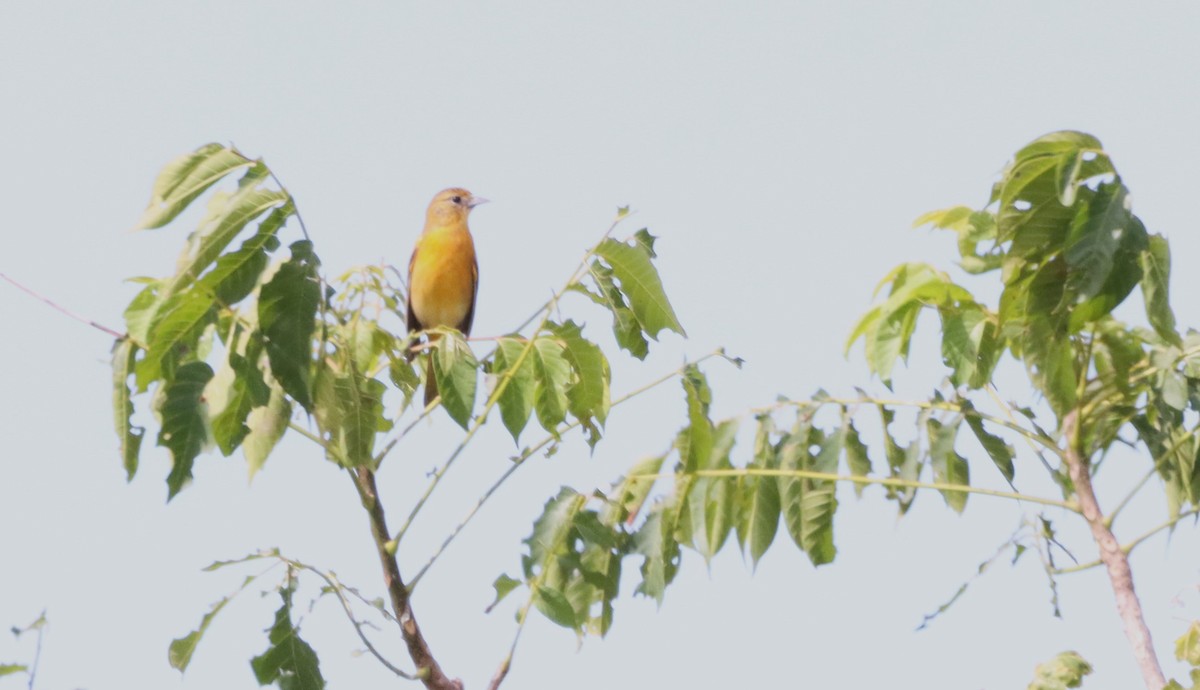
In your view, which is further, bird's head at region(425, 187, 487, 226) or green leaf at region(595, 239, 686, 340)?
bird's head at region(425, 187, 487, 226)

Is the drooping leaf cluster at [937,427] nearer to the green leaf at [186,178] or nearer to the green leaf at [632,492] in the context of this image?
the green leaf at [632,492]

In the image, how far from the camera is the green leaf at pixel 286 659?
313 centimetres

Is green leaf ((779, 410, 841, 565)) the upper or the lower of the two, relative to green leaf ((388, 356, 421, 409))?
lower

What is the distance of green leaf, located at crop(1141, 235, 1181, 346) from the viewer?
9.58 feet

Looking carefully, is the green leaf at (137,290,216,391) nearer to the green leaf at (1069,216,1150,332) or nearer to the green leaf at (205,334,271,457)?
the green leaf at (205,334,271,457)

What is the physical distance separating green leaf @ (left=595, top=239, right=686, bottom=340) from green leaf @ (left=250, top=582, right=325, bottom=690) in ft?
3.67

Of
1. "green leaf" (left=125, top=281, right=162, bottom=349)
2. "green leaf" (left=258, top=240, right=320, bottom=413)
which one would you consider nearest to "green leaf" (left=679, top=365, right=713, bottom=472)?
"green leaf" (left=258, top=240, right=320, bottom=413)

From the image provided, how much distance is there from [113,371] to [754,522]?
1.63 m

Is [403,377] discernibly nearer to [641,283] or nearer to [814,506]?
[641,283]

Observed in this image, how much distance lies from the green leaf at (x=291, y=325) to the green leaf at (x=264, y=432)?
21 cm

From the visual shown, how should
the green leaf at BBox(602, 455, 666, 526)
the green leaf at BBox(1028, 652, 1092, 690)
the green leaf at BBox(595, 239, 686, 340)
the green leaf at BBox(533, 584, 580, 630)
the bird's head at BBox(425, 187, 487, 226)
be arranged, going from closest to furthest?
1. the green leaf at BBox(1028, 652, 1092, 690)
2. the green leaf at BBox(533, 584, 580, 630)
3. the green leaf at BBox(595, 239, 686, 340)
4. the green leaf at BBox(602, 455, 666, 526)
5. the bird's head at BBox(425, 187, 487, 226)

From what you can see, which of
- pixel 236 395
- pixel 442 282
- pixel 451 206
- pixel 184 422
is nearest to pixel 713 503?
pixel 236 395

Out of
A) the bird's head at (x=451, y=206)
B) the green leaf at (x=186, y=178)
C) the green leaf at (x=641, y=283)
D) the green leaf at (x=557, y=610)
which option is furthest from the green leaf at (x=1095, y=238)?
the bird's head at (x=451, y=206)

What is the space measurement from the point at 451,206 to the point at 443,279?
32.1 inches
